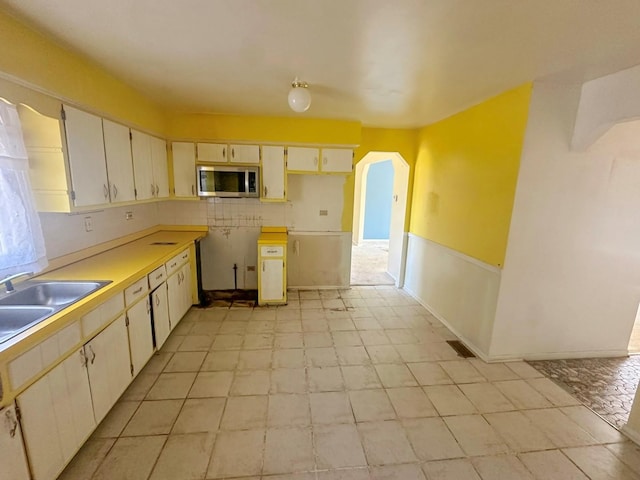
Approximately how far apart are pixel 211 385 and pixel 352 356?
126 cm

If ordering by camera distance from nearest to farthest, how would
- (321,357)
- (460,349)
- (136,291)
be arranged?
(136,291)
(321,357)
(460,349)

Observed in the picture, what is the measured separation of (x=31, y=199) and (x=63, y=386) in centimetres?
112

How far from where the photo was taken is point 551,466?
1759 millimetres

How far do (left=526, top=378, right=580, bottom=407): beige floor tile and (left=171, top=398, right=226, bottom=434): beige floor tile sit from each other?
250 cm

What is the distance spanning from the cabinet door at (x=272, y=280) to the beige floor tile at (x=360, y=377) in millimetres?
1521

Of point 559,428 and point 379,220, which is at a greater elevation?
point 379,220

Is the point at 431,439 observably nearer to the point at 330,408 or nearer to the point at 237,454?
the point at 330,408

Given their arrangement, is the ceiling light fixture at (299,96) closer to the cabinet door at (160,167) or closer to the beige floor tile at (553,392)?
the cabinet door at (160,167)

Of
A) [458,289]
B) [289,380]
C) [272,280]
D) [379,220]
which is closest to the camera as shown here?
[289,380]

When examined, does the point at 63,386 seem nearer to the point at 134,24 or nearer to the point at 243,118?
the point at 134,24

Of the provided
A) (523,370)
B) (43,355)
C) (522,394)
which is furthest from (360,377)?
(43,355)

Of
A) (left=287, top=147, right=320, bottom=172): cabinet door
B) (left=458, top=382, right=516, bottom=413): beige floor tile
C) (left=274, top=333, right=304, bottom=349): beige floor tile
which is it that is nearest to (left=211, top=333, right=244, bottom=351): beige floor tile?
(left=274, top=333, right=304, bottom=349): beige floor tile

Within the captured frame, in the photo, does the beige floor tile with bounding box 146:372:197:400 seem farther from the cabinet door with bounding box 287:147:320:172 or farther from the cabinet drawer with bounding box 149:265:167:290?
the cabinet door with bounding box 287:147:320:172

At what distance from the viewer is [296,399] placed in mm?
2246
